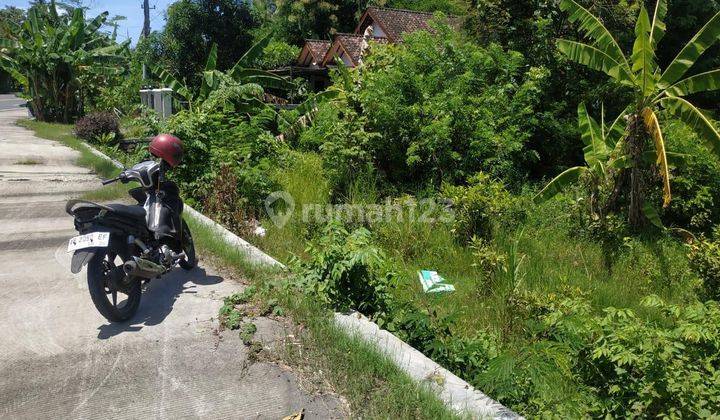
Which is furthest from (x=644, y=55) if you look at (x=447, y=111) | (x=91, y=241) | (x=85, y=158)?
(x=85, y=158)

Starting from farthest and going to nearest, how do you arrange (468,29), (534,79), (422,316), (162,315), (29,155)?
(29,155)
(468,29)
(534,79)
(162,315)
(422,316)

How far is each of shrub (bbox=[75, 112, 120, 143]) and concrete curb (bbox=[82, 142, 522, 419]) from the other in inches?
528

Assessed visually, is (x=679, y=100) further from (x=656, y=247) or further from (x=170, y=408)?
(x=170, y=408)

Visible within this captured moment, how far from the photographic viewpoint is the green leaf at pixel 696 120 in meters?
6.94

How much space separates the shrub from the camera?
15812 mm

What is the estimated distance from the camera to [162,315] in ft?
15.7

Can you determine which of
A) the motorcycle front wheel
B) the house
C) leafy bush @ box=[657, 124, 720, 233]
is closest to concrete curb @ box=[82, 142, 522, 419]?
the motorcycle front wheel

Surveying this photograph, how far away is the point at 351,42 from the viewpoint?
2411 cm

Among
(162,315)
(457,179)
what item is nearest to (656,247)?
(457,179)

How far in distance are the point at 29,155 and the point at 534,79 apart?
11109mm

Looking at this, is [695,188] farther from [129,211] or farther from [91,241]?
[91,241]

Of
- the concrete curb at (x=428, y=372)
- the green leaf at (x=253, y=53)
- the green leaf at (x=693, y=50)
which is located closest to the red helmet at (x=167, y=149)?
the concrete curb at (x=428, y=372)

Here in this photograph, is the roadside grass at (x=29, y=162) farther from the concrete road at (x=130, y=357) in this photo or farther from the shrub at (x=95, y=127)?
the concrete road at (x=130, y=357)

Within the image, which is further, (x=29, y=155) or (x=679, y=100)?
(x=29, y=155)
